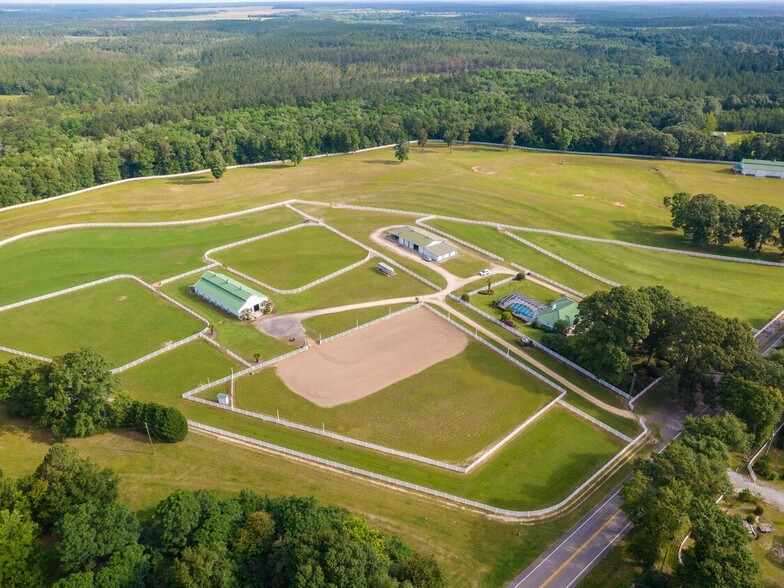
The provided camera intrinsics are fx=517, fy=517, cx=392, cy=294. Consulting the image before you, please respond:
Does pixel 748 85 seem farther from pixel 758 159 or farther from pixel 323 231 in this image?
pixel 323 231

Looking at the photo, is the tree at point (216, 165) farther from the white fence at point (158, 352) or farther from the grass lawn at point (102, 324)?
Answer: the white fence at point (158, 352)

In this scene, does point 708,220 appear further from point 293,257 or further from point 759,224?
point 293,257

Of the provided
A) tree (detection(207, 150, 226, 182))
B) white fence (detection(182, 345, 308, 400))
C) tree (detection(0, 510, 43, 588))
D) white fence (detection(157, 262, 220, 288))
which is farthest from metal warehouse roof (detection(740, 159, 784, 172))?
tree (detection(0, 510, 43, 588))

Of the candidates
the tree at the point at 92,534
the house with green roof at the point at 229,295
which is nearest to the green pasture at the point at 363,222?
the house with green roof at the point at 229,295

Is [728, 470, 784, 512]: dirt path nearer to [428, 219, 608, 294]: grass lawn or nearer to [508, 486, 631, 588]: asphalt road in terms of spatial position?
[508, 486, 631, 588]: asphalt road

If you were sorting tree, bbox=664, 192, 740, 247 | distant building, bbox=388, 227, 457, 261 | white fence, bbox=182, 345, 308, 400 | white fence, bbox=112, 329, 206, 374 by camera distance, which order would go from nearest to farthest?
white fence, bbox=182, 345, 308, 400, white fence, bbox=112, 329, 206, 374, distant building, bbox=388, 227, 457, 261, tree, bbox=664, 192, 740, 247

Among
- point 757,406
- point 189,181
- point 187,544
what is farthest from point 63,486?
point 189,181
